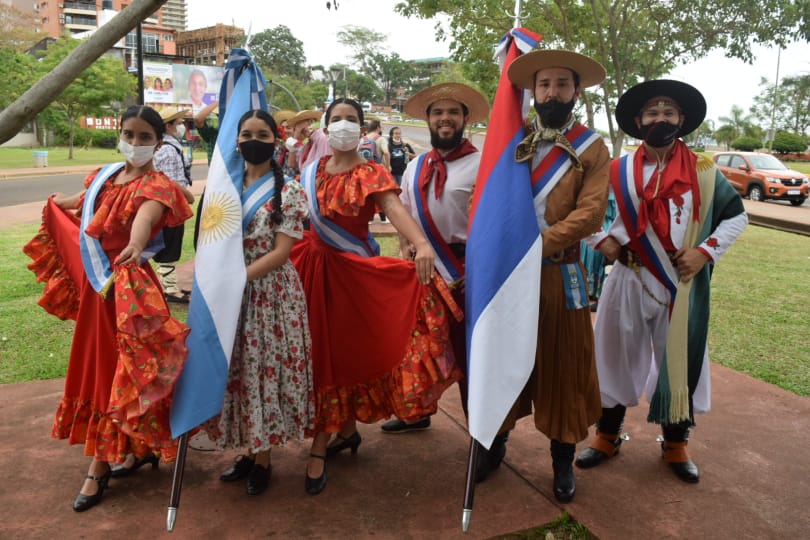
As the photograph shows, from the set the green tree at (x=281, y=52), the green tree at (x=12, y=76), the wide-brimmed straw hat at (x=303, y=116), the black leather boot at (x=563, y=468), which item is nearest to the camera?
the black leather boot at (x=563, y=468)

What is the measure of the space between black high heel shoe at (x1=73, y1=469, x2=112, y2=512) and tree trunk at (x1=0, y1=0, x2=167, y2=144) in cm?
162

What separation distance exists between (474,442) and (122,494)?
172 cm

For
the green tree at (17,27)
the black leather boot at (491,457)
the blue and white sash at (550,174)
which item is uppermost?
the green tree at (17,27)

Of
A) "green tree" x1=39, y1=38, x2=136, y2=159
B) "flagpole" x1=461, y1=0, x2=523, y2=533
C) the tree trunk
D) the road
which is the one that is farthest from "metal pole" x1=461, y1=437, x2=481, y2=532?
"green tree" x1=39, y1=38, x2=136, y2=159

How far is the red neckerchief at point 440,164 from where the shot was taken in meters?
3.42

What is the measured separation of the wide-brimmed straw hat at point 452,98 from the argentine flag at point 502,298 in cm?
73

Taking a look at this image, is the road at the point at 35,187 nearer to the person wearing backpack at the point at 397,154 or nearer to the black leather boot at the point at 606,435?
the person wearing backpack at the point at 397,154

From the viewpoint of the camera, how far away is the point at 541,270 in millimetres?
3055

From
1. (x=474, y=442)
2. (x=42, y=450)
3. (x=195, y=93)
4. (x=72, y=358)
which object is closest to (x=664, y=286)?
(x=474, y=442)

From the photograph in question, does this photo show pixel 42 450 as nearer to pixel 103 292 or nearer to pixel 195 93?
pixel 103 292

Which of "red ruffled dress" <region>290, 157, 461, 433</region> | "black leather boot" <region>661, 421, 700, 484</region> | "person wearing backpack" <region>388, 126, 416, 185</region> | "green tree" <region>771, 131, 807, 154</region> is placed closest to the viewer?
"red ruffled dress" <region>290, 157, 461, 433</region>

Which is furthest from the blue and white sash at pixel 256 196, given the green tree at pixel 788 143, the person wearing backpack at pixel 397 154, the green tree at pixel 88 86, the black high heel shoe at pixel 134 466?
the green tree at pixel 788 143

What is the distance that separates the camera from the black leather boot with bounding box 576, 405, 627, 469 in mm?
3564

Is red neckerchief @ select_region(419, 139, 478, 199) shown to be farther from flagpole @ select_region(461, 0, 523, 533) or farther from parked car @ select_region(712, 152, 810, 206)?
parked car @ select_region(712, 152, 810, 206)
